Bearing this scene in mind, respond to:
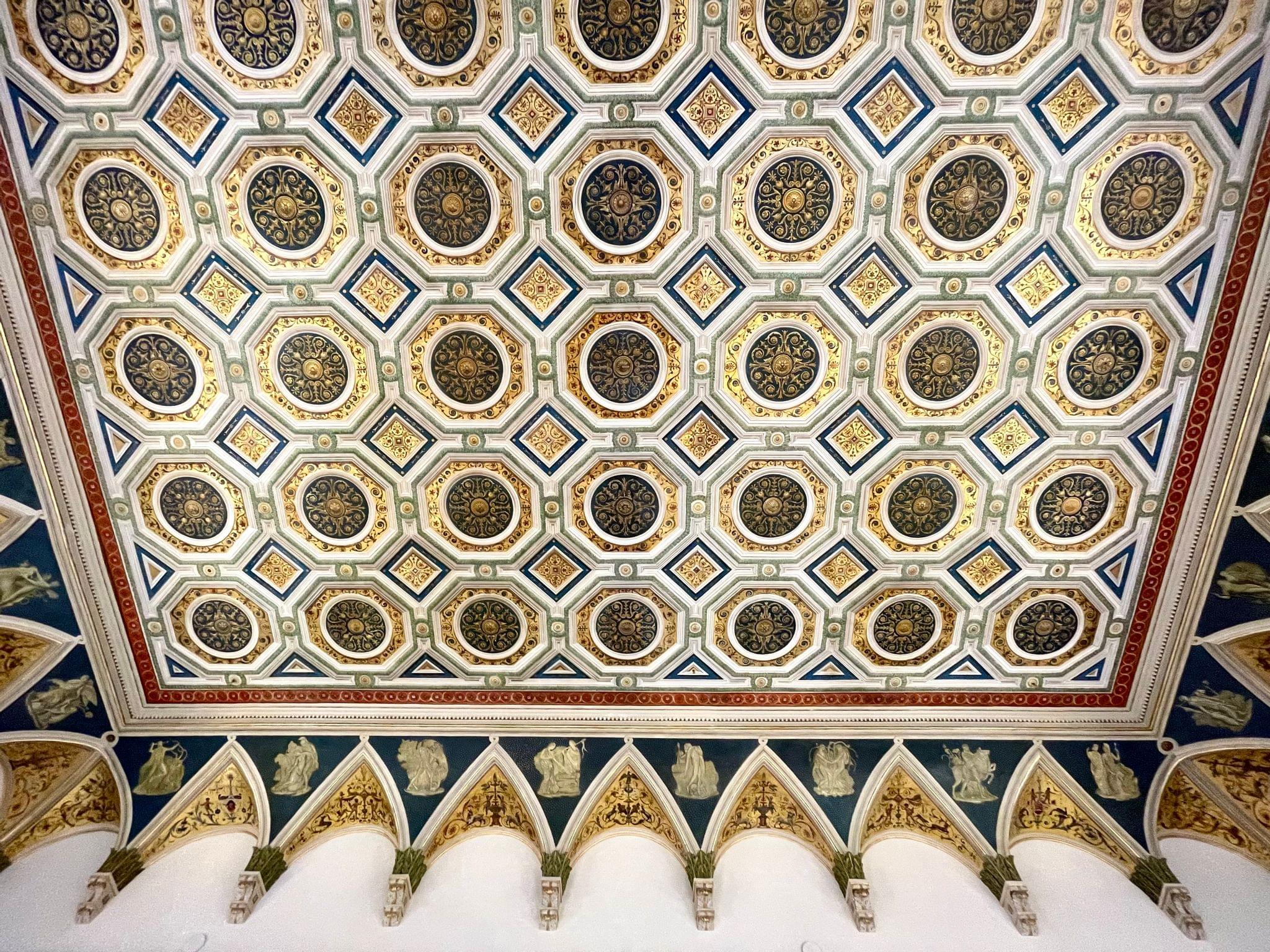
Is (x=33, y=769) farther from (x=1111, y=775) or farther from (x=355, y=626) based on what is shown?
(x=1111, y=775)

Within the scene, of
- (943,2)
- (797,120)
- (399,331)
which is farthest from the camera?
(399,331)

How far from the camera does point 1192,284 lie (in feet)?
26.7

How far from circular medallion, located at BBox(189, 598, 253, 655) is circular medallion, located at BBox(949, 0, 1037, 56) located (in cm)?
1304

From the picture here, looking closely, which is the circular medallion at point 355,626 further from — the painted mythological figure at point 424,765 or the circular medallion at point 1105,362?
the circular medallion at point 1105,362

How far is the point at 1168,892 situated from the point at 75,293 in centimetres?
1734

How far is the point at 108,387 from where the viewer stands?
351 inches

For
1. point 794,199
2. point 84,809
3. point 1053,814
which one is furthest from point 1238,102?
point 84,809

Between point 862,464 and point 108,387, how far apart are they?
1104 centimetres

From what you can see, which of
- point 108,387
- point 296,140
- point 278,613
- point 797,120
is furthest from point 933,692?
point 108,387

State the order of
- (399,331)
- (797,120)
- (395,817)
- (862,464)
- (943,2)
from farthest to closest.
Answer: (395,817)
(862,464)
(399,331)
(797,120)
(943,2)

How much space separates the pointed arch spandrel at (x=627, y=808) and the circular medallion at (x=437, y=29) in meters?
10.3

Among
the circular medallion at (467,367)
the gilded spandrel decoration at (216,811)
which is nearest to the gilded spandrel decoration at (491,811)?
the gilded spandrel decoration at (216,811)

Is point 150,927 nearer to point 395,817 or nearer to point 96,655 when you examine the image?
point 395,817

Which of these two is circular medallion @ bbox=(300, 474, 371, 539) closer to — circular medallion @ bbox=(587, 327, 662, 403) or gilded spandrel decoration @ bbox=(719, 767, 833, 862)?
circular medallion @ bbox=(587, 327, 662, 403)
